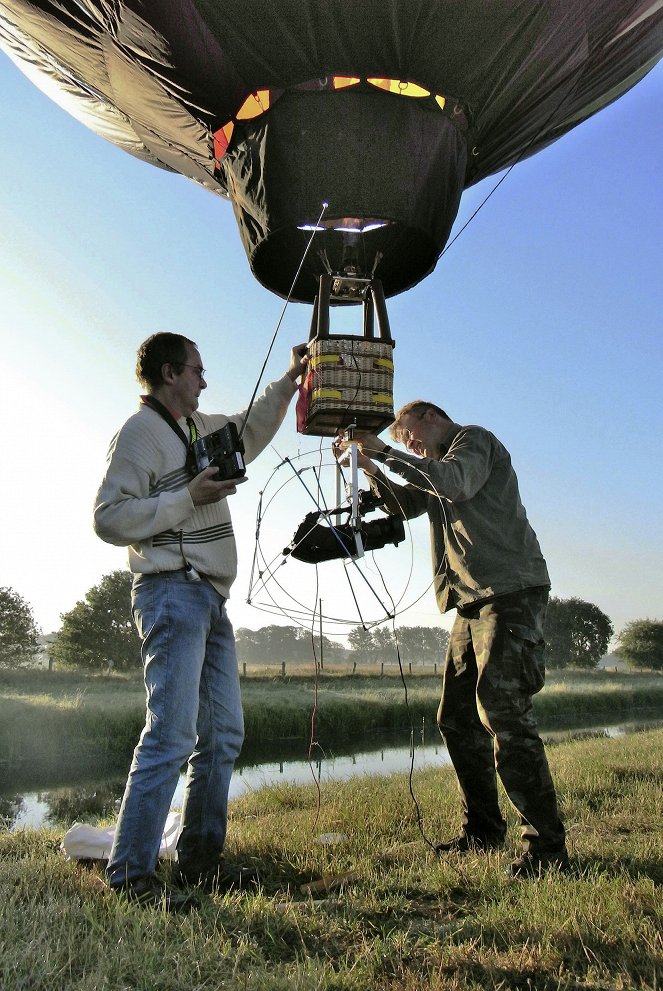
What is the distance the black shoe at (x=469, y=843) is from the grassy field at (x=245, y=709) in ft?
27.6

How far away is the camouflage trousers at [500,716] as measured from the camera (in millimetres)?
3600

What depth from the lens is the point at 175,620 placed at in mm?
3365

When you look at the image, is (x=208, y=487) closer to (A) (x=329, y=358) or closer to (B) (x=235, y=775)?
(A) (x=329, y=358)

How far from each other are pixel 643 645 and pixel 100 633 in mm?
50651

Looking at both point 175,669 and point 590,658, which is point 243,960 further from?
point 590,658

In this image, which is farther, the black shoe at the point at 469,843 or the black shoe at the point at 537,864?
the black shoe at the point at 469,843

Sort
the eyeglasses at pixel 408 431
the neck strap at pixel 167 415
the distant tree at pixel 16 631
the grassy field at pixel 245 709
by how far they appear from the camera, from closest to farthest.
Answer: the neck strap at pixel 167 415
the eyeglasses at pixel 408 431
the grassy field at pixel 245 709
the distant tree at pixel 16 631

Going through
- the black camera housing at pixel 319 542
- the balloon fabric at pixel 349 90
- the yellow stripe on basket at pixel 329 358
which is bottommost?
the black camera housing at pixel 319 542

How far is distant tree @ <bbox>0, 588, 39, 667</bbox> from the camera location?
125 feet

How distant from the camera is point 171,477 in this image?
3609 mm

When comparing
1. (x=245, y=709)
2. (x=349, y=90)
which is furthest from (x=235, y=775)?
(x=349, y=90)

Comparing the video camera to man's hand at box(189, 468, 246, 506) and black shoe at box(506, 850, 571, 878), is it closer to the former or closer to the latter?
man's hand at box(189, 468, 246, 506)

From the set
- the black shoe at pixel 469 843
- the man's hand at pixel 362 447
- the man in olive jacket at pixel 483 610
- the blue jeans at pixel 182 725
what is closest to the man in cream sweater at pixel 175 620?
the blue jeans at pixel 182 725

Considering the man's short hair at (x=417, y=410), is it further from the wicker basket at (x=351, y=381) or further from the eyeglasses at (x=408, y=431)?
the wicker basket at (x=351, y=381)
